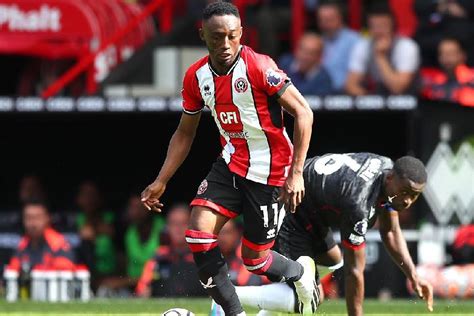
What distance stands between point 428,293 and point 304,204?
38.7 inches

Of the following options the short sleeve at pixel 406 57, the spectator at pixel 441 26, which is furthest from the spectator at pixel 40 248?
the spectator at pixel 441 26

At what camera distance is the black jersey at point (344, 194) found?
848 cm

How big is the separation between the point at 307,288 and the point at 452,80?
604cm

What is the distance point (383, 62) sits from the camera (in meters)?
14.5

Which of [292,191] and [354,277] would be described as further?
[354,277]

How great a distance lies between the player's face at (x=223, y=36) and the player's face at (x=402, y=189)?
1309 mm

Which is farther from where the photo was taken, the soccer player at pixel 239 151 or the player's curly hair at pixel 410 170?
the player's curly hair at pixel 410 170

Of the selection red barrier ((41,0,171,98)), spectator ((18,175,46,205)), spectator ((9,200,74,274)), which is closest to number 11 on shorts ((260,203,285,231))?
spectator ((9,200,74,274))

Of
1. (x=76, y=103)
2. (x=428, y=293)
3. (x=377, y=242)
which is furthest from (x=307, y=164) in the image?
(x=76, y=103)

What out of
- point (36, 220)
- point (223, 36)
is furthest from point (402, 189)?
point (36, 220)

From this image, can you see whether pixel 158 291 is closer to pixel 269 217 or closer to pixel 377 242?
pixel 377 242

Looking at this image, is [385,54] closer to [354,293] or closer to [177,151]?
[354,293]

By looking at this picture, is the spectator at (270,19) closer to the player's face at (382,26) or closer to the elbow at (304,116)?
the player's face at (382,26)

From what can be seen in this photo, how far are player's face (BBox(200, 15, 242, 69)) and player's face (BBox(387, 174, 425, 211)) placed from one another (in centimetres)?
131
